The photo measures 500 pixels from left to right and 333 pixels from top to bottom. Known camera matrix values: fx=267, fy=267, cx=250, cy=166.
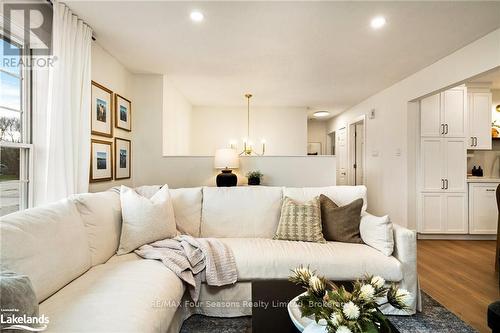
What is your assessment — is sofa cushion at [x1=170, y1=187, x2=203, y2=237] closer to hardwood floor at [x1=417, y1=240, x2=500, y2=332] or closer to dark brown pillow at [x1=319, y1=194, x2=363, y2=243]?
dark brown pillow at [x1=319, y1=194, x2=363, y2=243]

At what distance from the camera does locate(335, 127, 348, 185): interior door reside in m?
6.61

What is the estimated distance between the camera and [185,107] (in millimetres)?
5301

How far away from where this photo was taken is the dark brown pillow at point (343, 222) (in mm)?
2316

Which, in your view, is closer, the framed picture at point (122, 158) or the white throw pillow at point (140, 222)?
the white throw pillow at point (140, 222)

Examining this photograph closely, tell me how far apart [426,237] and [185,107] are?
15.6ft

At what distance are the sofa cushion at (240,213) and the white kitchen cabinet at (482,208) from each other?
11.3 feet

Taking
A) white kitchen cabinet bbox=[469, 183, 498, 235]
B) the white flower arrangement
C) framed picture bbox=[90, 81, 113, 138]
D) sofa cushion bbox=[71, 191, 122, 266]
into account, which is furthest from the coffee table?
white kitchen cabinet bbox=[469, 183, 498, 235]

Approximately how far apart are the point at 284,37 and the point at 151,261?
232cm

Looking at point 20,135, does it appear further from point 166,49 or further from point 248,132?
point 248,132

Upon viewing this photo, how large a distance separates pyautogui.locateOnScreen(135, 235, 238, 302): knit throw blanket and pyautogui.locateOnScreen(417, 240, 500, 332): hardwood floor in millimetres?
1817

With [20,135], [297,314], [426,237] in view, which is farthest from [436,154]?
[20,135]

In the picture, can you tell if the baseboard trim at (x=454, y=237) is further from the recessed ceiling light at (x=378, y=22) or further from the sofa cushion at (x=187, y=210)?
the sofa cushion at (x=187, y=210)

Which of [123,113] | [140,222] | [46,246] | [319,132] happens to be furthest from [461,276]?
[319,132]

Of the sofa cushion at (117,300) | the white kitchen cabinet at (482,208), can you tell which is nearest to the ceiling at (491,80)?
the white kitchen cabinet at (482,208)
